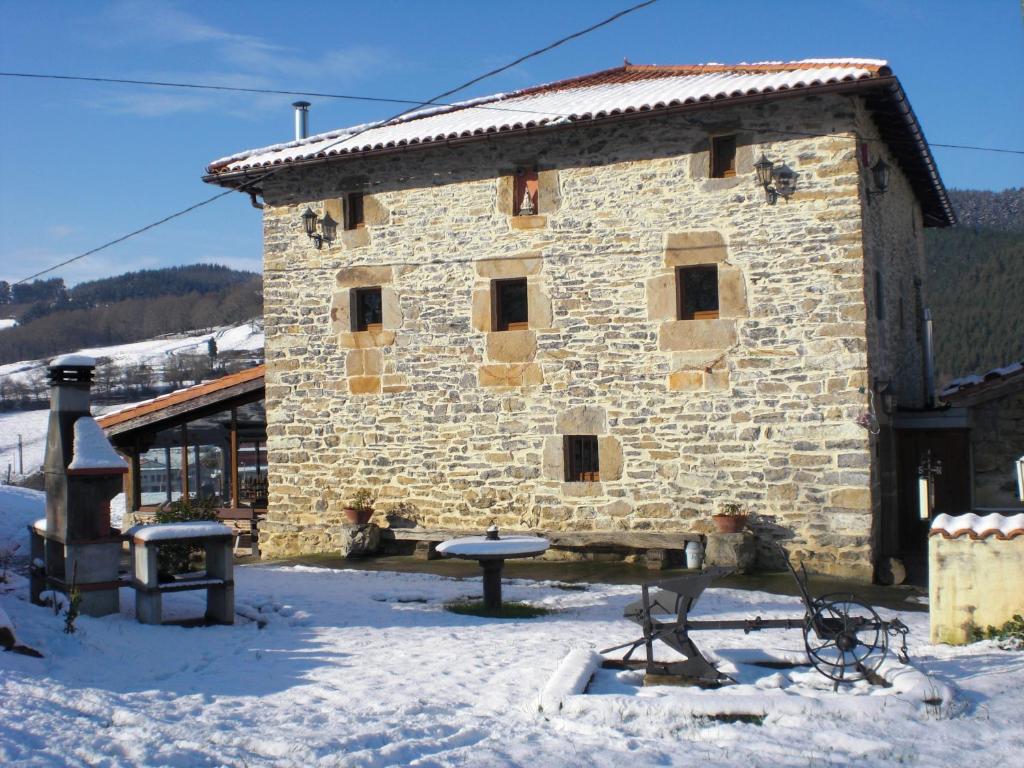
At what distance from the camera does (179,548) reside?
364 inches

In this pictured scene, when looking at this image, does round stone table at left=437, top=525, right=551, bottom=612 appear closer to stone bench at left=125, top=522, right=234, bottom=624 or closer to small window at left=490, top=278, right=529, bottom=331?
stone bench at left=125, top=522, right=234, bottom=624

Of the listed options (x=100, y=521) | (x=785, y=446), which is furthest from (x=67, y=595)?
(x=785, y=446)

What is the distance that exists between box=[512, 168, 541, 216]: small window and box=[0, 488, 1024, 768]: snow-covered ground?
6.03 m

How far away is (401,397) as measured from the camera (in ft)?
43.2

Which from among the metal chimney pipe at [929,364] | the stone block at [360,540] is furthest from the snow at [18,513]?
the metal chimney pipe at [929,364]

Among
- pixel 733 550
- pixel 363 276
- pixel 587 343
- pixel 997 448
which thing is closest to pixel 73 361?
pixel 363 276

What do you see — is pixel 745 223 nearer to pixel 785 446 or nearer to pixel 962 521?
pixel 785 446

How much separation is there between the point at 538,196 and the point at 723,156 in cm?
230

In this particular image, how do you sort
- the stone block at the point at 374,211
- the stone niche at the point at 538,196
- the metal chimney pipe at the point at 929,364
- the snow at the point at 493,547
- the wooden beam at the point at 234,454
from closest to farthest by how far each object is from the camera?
the snow at the point at 493,547 < the stone niche at the point at 538,196 < the stone block at the point at 374,211 < the metal chimney pipe at the point at 929,364 < the wooden beam at the point at 234,454

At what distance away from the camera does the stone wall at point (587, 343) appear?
1107cm

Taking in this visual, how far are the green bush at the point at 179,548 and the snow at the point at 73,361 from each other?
1668 millimetres

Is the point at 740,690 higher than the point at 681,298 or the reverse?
the reverse

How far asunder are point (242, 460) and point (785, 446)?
23.4 metres

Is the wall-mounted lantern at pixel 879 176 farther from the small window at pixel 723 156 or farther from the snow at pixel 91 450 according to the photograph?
the snow at pixel 91 450
